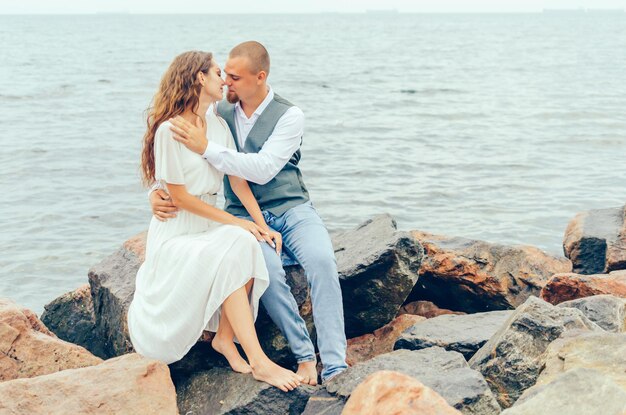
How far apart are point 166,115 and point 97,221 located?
24.9 ft

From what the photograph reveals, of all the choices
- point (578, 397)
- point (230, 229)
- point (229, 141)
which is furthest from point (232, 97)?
point (578, 397)

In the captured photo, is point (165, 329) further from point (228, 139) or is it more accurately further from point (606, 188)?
point (606, 188)

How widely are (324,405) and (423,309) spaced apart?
2635 millimetres

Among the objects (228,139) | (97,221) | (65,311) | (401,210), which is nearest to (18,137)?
(97,221)

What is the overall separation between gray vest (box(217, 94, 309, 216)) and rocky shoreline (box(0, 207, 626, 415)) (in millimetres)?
461

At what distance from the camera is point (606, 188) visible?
1456 cm

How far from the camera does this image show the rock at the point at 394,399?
3406mm

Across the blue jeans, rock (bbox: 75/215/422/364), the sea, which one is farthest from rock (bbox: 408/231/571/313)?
the sea

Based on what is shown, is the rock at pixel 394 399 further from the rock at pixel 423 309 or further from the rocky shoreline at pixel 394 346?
the rock at pixel 423 309

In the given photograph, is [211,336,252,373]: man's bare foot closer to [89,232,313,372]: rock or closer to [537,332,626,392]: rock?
[89,232,313,372]: rock

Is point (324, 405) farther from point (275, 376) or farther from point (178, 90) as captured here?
point (178, 90)

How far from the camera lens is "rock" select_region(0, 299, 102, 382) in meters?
5.06

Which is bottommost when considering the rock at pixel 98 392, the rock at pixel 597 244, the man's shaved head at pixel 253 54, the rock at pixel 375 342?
the rock at pixel 375 342

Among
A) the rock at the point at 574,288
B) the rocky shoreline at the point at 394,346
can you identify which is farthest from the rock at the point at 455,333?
the rock at the point at 574,288
